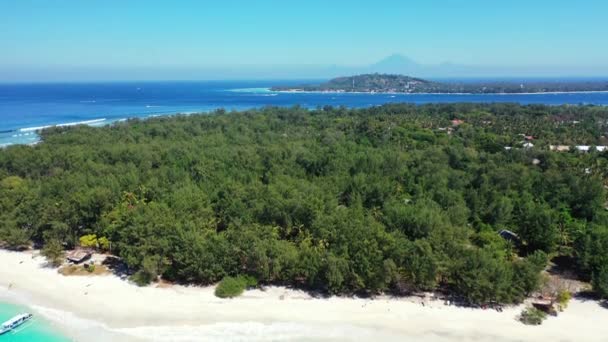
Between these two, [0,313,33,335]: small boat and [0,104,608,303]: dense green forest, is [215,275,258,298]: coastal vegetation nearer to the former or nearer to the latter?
[0,104,608,303]: dense green forest

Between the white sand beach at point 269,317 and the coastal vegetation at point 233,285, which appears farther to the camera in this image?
the coastal vegetation at point 233,285

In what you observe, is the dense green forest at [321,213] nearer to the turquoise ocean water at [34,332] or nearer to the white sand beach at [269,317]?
the white sand beach at [269,317]

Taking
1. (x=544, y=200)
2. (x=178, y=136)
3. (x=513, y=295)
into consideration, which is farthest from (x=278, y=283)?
(x=178, y=136)

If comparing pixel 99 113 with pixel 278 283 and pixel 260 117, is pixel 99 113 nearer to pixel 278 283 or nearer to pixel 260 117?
pixel 260 117

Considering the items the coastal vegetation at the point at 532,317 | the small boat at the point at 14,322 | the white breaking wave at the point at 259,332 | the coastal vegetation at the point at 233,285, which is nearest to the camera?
the white breaking wave at the point at 259,332

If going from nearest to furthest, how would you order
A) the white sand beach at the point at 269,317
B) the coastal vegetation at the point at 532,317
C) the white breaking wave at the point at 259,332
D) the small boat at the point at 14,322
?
the white breaking wave at the point at 259,332, the white sand beach at the point at 269,317, the small boat at the point at 14,322, the coastal vegetation at the point at 532,317

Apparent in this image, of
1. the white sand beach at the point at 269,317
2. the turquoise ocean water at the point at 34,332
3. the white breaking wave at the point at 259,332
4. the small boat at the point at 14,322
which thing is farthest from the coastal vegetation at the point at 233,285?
the small boat at the point at 14,322
